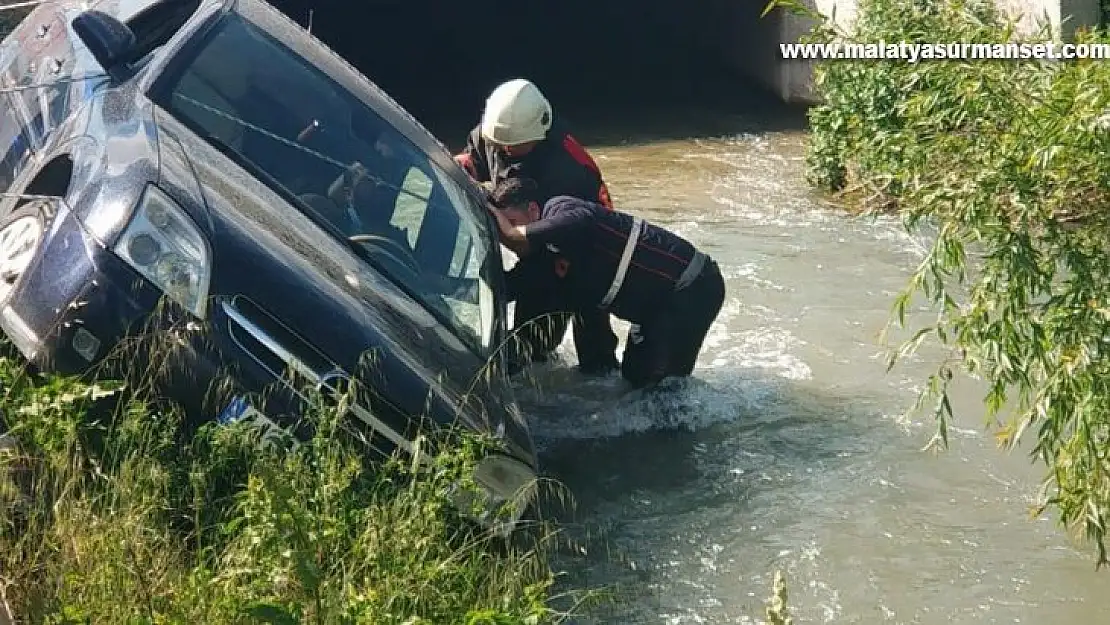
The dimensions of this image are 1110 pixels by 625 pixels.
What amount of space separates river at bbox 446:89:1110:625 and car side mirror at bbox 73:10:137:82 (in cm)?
238

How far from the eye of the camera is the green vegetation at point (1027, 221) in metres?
3.94

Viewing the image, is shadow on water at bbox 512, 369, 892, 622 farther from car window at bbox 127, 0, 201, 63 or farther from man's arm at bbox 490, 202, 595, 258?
car window at bbox 127, 0, 201, 63

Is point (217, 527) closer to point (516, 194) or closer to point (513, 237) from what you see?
point (513, 237)

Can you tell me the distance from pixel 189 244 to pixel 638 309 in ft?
9.06

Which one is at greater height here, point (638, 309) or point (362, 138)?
point (362, 138)

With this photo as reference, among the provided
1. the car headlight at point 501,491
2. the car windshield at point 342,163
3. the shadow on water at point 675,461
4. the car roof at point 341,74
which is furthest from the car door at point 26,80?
the shadow on water at point 675,461

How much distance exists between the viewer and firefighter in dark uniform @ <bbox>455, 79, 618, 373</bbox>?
6.32m

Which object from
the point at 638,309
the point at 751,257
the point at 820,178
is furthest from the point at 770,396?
the point at 820,178

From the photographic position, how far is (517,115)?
6320 millimetres

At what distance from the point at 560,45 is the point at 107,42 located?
17923 millimetres

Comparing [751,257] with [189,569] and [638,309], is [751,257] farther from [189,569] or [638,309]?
[189,569]

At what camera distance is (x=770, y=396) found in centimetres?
729

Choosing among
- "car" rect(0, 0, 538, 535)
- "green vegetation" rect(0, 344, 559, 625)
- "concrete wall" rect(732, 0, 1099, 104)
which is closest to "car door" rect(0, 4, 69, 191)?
"car" rect(0, 0, 538, 535)

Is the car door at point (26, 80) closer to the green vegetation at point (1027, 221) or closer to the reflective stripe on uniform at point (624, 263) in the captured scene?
the reflective stripe on uniform at point (624, 263)
